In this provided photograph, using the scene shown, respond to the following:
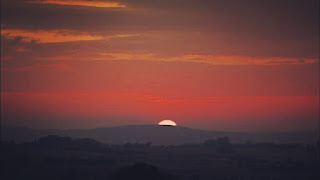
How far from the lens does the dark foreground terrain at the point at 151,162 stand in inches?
3875

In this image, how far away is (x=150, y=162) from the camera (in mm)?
132375

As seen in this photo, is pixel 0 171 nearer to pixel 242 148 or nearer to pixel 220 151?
pixel 220 151

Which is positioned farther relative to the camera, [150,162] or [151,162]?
[151,162]

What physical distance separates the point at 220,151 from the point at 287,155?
54.0 feet

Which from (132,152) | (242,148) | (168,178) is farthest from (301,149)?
(168,178)

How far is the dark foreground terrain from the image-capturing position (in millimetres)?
98438

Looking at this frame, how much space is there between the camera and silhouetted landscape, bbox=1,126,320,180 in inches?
3885

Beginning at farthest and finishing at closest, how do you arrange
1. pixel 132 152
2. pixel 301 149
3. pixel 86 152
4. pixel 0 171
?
pixel 301 149
pixel 132 152
pixel 86 152
pixel 0 171

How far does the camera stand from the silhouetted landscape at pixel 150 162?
98.7 m

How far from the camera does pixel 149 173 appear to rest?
81.5 metres

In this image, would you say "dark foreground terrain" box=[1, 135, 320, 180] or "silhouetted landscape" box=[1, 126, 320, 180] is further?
"silhouetted landscape" box=[1, 126, 320, 180]

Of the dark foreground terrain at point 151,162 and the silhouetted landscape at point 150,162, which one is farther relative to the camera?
the silhouetted landscape at point 150,162

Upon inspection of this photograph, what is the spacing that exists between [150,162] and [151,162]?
318 mm

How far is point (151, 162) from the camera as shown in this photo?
133 metres
